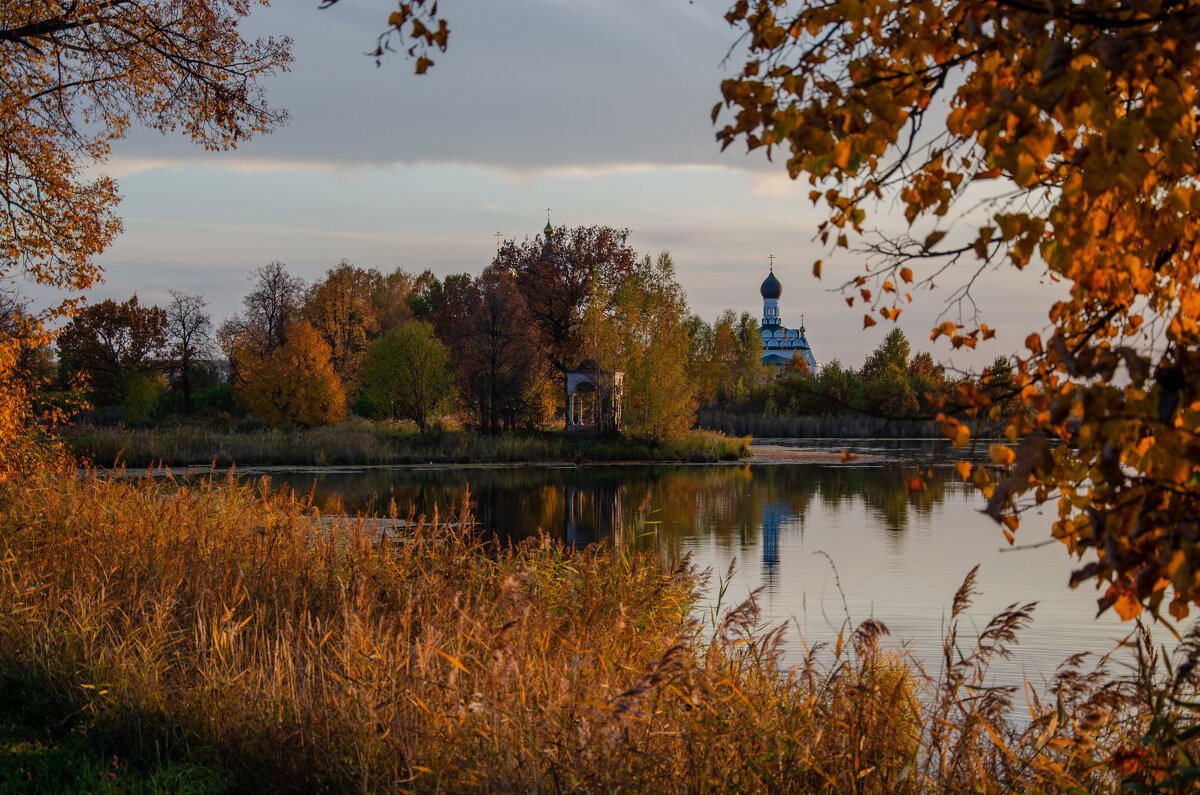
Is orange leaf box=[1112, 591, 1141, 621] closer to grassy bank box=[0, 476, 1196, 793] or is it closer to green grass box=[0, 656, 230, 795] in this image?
grassy bank box=[0, 476, 1196, 793]

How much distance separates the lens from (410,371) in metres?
39.7

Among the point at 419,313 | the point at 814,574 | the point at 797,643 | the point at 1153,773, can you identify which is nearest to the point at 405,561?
the point at 797,643

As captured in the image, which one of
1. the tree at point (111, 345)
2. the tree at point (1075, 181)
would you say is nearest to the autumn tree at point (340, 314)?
the tree at point (111, 345)

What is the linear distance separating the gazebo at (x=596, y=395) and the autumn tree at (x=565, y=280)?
5.52 feet

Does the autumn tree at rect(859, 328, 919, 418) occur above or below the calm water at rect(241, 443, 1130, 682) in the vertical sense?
above

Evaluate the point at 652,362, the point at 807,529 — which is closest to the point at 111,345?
the point at 652,362

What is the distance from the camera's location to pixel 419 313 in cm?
6969

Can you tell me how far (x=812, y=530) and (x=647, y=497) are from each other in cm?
488

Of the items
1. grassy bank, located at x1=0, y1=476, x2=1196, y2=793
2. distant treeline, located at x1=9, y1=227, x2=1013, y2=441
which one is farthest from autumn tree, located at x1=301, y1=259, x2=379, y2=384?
grassy bank, located at x1=0, y1=476, x2=1196, y2=793

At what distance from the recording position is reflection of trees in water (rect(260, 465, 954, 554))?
17.1m

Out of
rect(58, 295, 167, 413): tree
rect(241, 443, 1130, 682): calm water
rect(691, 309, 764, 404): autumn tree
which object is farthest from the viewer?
rect(691, 309, 764, 404): autumn tree

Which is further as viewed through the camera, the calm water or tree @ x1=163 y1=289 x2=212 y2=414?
tree @ x1=163 y1=289 x2=212 y2=414

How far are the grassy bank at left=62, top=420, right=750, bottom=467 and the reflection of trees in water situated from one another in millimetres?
2304

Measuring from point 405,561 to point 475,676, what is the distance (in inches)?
105
